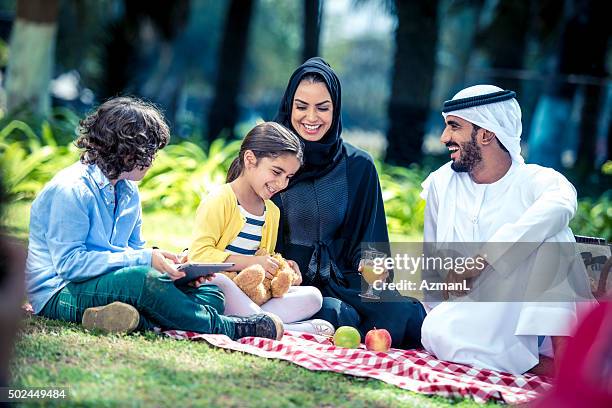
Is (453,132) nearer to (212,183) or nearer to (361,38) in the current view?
(212,183)

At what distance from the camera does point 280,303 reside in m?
5.57

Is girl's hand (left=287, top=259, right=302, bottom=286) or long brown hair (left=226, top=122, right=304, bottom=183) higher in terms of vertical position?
long brown hair (left=226, top=122, right=304, bottom=183)

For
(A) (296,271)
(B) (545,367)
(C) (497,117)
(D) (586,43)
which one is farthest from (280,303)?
(D) (586,43)

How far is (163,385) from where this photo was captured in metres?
4.21

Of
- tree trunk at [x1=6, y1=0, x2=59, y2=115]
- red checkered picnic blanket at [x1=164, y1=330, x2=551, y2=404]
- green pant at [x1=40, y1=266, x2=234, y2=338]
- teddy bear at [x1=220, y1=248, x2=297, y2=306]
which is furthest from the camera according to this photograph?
tree trunk at [x1=6, y1=0, x2=59, y2=115]

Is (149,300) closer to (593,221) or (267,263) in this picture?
(267,263)

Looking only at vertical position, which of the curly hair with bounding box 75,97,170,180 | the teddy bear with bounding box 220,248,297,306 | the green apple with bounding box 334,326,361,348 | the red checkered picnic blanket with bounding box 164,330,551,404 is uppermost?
the curly hair with bounding box 75,97,170,180

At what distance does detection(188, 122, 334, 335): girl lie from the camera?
213 inches

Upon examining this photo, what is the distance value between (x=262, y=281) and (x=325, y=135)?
112cm

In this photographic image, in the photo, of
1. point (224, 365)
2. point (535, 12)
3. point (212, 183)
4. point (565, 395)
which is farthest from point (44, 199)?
point (535, 12)

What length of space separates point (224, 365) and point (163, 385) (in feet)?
1.57

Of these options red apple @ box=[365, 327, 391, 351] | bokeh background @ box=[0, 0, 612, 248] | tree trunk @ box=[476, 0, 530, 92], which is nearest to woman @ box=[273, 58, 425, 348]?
red apple @ box=[365, 327, 391, 351]

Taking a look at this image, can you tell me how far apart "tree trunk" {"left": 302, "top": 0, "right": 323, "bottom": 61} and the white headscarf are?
8493 millimetres

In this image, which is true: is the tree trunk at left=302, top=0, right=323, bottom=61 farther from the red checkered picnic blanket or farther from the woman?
the red checkered picnic blanket
